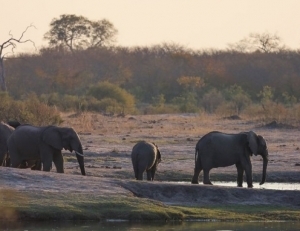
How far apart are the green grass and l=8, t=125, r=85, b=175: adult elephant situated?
2847 millimetres

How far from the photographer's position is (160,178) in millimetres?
22625

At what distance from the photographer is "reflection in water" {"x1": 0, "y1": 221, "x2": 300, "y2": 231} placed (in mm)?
15117

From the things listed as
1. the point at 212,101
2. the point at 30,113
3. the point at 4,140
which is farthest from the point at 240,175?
the point at 212,101

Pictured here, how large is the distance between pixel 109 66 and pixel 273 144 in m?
46.8

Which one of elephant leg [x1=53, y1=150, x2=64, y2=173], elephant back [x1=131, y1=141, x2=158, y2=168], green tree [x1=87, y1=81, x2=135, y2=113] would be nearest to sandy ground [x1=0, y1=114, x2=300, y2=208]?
elephant leg [x1=53, y1=150, x2=64, y2=173]

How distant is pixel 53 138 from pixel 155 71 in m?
52.4

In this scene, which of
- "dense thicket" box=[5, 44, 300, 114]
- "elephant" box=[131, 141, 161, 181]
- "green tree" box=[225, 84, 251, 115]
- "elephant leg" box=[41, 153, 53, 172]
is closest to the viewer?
"elephant leg" box=[41, 153, 53, 172]

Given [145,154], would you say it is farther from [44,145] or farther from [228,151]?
[44,145]

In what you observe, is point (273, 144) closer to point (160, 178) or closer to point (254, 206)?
point (160, 178)

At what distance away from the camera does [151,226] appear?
15547 mm

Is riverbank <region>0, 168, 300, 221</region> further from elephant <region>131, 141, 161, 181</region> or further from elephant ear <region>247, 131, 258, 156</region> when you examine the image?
elephant <region>131, 141, 161, 181</region>

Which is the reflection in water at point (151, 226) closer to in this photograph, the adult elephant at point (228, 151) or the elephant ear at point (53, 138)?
the adult elephant at point (228, 151)

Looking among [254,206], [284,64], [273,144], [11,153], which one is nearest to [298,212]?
[254,206]

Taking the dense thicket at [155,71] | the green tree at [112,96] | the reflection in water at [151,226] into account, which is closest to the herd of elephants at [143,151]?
the reflection in water at [151,226]
